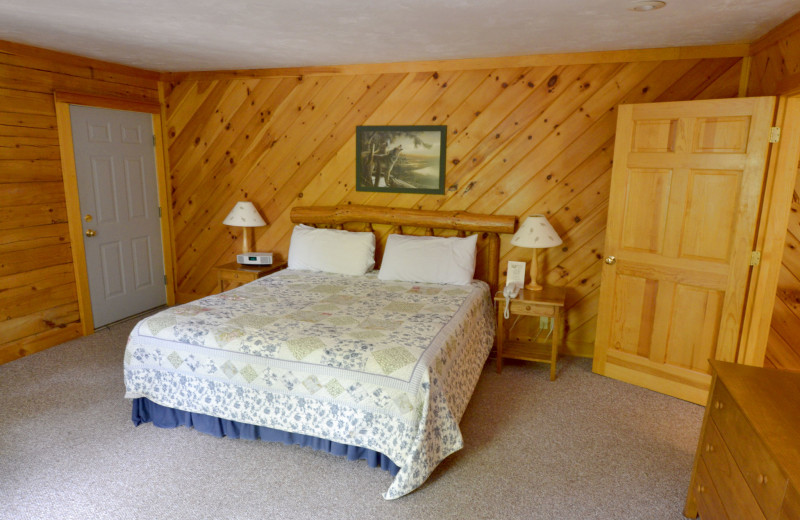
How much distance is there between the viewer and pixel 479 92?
12.1ft

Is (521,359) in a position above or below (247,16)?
below

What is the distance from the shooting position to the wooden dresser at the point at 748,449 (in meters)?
1.30

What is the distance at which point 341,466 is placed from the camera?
7.86 feet

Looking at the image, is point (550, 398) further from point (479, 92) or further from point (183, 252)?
point (183, 252)

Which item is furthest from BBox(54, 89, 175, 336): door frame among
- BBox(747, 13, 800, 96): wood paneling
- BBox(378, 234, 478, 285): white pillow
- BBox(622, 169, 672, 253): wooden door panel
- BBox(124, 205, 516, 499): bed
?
BBox(747, 13, 800, 96): wood paneling

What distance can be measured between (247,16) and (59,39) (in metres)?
1.57

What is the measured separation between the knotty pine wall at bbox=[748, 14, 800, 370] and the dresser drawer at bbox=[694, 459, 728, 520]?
1919 mm

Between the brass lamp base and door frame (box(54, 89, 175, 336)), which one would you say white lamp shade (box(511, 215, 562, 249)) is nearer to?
the brass lamp base

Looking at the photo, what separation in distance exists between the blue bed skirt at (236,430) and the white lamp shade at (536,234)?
1.78m

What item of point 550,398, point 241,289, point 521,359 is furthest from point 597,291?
point 241,289

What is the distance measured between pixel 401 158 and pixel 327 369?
85.6 inches

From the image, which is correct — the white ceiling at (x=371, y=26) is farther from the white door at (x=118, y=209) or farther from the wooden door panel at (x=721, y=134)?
the white door at (x=118, y=209)

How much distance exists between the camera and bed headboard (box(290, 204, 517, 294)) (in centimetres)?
375

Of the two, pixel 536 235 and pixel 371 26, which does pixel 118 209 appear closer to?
pixel 371 26
